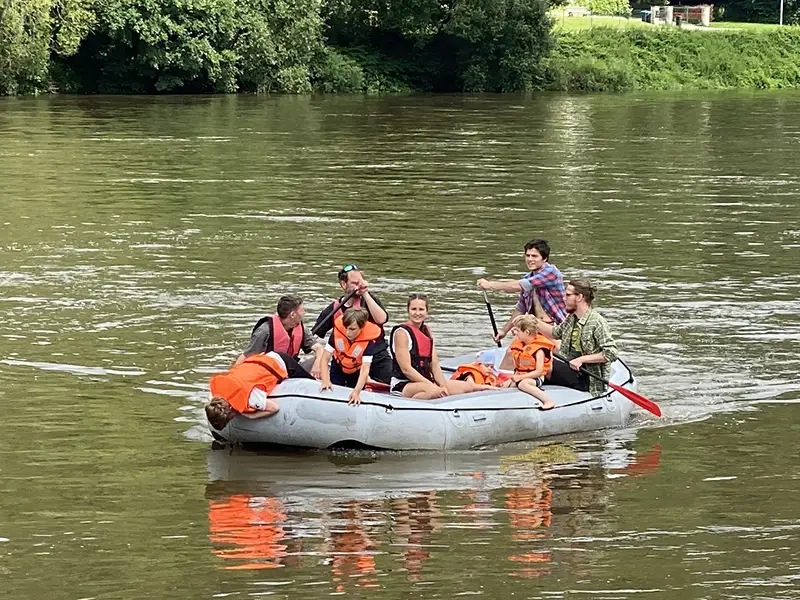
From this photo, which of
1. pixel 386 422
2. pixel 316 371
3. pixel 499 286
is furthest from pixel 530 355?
pixel 316 371

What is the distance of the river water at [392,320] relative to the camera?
8828 millimetres

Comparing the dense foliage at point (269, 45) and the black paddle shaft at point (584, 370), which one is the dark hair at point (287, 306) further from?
the dense foliage at point (269, 45)

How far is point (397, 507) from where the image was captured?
9930mm

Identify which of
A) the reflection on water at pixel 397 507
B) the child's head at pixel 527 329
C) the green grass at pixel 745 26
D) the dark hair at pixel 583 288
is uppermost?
the green grass at pixel 745 26

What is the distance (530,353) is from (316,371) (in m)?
1.70

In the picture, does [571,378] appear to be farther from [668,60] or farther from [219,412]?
[668,60]

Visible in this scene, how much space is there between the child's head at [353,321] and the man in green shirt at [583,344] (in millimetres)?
1641

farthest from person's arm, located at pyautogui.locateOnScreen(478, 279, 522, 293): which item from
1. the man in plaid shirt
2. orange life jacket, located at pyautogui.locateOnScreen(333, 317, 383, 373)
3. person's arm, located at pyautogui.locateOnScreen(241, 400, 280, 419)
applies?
person's arm, located at pyautogui.locateOnScreen(241, 400, 280, 419)

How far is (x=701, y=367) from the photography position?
572 inches

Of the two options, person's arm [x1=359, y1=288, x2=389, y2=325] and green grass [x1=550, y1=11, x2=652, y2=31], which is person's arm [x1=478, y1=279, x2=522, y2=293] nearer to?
person's arm [x1=359, y1=288, x2=389, y2=325]

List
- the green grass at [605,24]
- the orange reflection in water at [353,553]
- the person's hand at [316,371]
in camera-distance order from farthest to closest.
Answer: the green grass at [605,24]
the person's hand at [316,371]
the orange reflection in water at [353,553]

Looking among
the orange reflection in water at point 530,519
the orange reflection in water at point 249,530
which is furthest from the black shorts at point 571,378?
the orange reflection in water at point 249,530

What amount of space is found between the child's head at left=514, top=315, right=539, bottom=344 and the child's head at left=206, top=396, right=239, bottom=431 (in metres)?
2.44

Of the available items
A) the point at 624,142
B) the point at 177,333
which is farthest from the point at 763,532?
the point at 624,142
